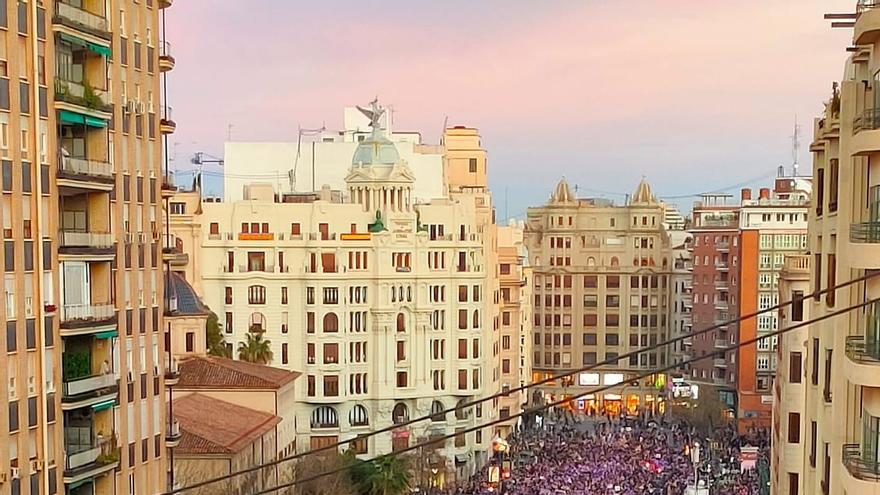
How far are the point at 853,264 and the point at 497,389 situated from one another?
52.5m

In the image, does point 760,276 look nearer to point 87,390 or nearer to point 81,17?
point 87,390

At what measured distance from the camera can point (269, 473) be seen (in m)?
34.2

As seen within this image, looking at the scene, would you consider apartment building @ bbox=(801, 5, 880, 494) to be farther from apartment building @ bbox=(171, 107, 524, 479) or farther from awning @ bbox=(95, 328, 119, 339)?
apartment building @ bbox=(171, 107, 524, 479)

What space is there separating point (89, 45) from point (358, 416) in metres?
39.0

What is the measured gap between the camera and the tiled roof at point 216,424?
31.9 m

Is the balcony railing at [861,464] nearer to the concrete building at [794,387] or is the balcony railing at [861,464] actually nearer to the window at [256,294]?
the concrete building at [794,387]

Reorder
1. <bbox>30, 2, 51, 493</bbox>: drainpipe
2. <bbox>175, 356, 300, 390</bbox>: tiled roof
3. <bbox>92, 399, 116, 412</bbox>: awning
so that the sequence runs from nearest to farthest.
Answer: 1. <bbox>30, 2, 51, 493</bbox>: drainpipe
2. <bbox>92, 399, 116, 412</bbox>: awning
3. <bbox>175, 356, 300, 390</bbox>: tiled roof

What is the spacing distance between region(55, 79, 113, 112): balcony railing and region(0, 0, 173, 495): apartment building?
0.08 feet

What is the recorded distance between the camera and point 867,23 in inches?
426

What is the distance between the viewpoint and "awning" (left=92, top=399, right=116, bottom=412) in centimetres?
2014

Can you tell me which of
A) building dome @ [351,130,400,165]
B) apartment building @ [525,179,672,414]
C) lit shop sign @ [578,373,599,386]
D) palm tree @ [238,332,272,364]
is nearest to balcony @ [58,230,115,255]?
palm tree @ [238,332,272,364]

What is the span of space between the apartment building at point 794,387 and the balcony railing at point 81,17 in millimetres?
12807

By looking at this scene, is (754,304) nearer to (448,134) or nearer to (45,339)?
(448,134)

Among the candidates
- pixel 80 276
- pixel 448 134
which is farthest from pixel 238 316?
pixel 80 276
